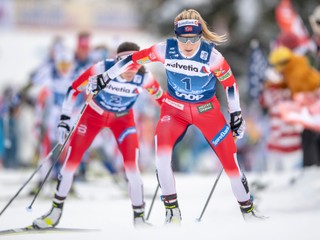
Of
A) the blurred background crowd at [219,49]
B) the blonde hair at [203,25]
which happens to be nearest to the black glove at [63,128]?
the blonde hair at [203,25]

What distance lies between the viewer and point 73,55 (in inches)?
439

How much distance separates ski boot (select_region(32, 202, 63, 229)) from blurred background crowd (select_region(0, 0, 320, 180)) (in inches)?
151

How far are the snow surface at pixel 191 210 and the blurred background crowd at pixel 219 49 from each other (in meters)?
0.58

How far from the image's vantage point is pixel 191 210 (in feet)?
29.2

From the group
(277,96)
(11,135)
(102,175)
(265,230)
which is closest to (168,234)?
(265,230)

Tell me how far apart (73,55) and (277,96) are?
127 inches

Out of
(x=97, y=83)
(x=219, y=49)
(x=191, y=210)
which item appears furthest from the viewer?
(x=219, y=49)

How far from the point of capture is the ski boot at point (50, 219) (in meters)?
7.19

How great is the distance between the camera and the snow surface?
595 centimetres

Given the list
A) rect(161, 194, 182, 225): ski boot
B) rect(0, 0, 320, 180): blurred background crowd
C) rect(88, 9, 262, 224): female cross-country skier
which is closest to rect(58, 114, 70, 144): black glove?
rect(88, 9, 262, 224): female cross-country skier

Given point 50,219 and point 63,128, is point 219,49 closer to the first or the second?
point 63,128

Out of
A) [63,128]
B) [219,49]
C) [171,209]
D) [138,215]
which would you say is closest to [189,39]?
[171,209]

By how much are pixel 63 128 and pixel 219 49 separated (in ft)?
46.4

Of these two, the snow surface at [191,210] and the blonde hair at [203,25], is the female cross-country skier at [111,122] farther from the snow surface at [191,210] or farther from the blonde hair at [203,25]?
the blonde hair at [203,25]
